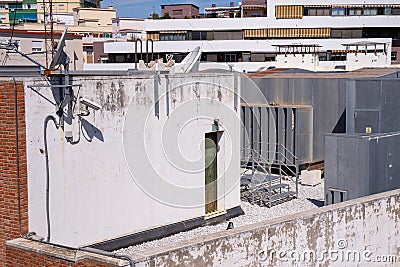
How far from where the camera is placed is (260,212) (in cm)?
1400

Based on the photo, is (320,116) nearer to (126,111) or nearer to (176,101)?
(176,101)

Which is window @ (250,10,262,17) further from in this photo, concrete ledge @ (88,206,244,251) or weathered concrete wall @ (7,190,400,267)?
weathered concrete wall @ (7,190,400,267)

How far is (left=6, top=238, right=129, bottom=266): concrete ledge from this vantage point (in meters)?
6.61

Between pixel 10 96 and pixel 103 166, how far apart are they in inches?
85.6

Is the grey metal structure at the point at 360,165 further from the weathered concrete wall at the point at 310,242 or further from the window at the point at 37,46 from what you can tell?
the window at the point at 37,46

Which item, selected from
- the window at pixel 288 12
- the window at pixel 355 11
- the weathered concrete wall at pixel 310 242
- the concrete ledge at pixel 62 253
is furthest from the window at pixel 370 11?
the concrete ledge at pixel 62 253

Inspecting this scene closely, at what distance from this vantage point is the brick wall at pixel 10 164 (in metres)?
9.05

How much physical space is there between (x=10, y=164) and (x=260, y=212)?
6575mm

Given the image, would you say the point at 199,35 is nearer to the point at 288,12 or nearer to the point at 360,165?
the point at 288,12

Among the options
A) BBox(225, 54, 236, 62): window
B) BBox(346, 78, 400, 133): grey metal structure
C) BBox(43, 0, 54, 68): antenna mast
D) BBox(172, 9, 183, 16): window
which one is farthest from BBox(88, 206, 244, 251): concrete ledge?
BBox(172, 9, 183, 16): window

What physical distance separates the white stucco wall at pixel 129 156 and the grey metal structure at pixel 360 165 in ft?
6.97

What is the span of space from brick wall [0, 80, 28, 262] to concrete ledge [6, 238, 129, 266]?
977mm

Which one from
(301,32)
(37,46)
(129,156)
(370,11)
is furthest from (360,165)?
(370,11)

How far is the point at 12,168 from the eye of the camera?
359 inches
